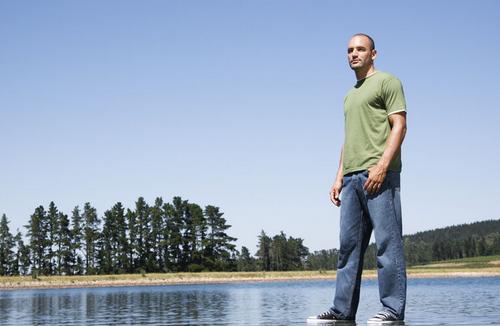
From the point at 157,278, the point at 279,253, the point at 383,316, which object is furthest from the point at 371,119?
the point at 279,253

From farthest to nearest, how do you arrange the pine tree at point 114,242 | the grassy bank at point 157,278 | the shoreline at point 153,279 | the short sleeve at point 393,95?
the pine tree at point 114,242 → the grassy bank at point 157,278 → the shoreline at point 153,279 → the short sleeve at point 393,95

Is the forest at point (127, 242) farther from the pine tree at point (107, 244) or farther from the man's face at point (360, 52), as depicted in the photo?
the man's face at point (360, 52)

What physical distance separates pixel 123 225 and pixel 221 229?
63.0 ft

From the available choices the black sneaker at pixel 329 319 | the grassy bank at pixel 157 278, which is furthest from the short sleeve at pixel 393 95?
the grassy bank at pixel 157 278

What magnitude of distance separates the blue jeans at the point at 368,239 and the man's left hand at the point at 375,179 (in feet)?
0.28

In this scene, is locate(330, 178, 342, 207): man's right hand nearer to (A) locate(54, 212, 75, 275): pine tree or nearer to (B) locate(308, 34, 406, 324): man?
(B) locate(308, 34, 406, 324): man

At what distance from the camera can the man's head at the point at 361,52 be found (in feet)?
22.2

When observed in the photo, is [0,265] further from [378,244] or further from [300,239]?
[378,244]

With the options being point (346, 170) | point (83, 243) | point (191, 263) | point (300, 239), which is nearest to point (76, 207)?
point (83, 243)

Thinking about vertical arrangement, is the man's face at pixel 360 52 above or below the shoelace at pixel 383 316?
above

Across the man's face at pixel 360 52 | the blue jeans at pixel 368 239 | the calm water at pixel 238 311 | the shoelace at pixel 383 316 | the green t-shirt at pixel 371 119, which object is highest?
the man's face at pixel 360 52

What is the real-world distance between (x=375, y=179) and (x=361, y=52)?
4.56 feet

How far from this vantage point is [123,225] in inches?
4946

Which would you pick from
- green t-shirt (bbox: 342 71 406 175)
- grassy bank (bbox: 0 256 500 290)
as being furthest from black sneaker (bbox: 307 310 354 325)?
grassy bank (bbox: 0 256 500 290)
